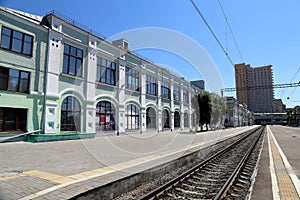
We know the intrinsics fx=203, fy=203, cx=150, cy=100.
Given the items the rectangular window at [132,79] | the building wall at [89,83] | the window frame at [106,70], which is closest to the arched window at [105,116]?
the building wall at [89,83]

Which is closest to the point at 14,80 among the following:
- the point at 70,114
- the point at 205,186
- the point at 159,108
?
the point at 70,114

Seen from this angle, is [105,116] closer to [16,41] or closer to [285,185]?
[16,41]

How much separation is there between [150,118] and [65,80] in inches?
604

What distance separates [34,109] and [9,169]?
9.25 meters

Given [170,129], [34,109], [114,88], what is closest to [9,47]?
[34,109]

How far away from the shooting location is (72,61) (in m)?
18.8

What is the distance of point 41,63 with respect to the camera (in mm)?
16188

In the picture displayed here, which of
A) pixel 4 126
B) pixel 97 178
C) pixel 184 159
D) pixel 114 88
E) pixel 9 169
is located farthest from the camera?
pixel 114 88

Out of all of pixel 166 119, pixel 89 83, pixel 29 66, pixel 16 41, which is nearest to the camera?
pixel 16 41

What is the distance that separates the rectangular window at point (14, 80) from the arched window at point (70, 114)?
3.35 meters

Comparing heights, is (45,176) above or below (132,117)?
below

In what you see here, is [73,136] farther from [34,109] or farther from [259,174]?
[259,174]

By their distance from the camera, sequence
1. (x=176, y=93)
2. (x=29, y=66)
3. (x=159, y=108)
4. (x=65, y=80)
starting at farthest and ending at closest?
(x=176, y=93), (x=159, y=108), (x=65, y=80), (x=29, y=66)

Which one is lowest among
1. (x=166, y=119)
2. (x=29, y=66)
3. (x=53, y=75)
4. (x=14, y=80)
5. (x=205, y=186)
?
(x=205, y=186)
